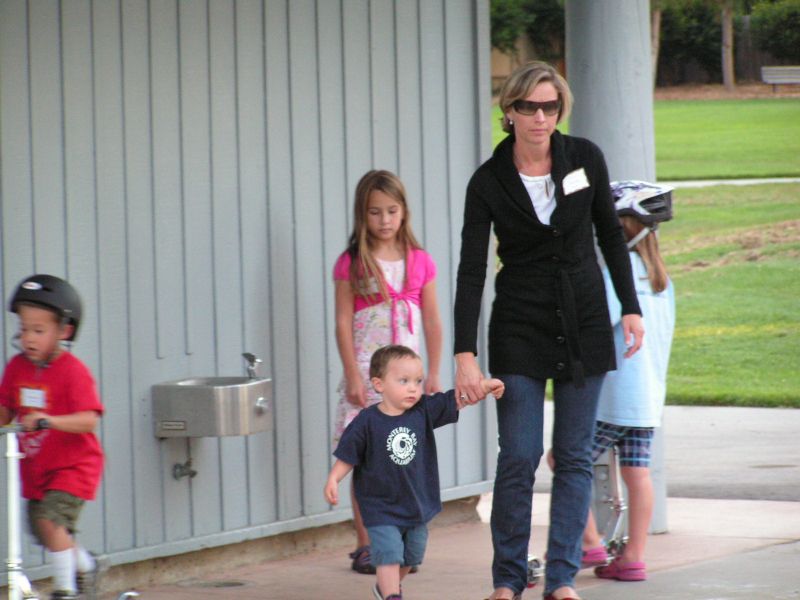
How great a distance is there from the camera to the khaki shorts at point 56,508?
17.3 feet

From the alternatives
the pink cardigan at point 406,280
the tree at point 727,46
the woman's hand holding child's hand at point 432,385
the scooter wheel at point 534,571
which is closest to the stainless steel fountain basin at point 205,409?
the pink cardigan at point 406,280

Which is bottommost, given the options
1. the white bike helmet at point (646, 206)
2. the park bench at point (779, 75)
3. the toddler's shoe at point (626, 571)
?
the toddler's shoe at point (626, 571)

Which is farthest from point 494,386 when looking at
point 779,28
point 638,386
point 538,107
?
point 779,28

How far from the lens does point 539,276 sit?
5582mm

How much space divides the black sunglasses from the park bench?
876 inches

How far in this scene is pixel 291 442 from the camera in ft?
23.3

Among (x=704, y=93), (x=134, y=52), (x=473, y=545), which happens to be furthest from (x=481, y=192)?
(x=704, y=93)

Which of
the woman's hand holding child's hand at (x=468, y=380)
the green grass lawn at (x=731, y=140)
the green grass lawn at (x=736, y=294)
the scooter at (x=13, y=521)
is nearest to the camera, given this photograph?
the scooter at (x=13, y=521)

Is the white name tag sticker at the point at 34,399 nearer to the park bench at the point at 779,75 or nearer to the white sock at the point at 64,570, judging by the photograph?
the white sock at the point at 64,570

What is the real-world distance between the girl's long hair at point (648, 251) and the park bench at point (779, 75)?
69.8ft

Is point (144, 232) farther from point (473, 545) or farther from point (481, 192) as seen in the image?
point (473, 545)

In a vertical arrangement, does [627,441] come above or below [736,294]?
above

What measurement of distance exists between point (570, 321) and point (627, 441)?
1.15 meters

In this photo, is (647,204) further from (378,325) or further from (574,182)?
(378,325)
